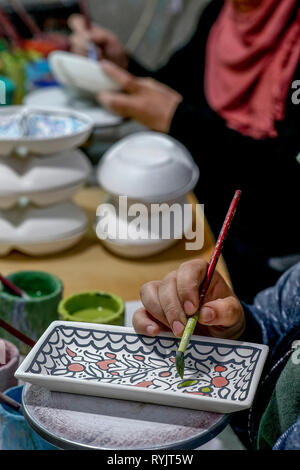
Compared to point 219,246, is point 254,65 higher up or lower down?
lower down

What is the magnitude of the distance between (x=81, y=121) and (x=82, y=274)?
257 mm

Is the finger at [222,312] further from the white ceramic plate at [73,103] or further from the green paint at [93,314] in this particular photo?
the white ceramic plate at [73,103]

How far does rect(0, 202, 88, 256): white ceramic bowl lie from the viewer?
3.22 feet

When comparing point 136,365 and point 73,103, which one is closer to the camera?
point 136,365

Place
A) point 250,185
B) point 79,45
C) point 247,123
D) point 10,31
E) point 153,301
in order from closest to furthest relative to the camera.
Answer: point 153,301 < point 250,185 < point 247,123 < point 79,45 < point 10,31

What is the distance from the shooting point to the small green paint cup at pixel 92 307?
70 centimetres

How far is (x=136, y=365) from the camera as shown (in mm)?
549

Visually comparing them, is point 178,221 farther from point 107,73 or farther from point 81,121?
point 107,73

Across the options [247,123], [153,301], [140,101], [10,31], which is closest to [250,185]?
[247,123]

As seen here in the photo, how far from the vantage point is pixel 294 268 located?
2.33ft

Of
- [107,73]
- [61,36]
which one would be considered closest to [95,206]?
[107,73]

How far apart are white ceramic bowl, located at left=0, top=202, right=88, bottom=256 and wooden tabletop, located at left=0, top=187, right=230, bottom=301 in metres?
0.02

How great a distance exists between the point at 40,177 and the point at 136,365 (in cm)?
48

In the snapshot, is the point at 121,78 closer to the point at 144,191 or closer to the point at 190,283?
the point at 144,191
